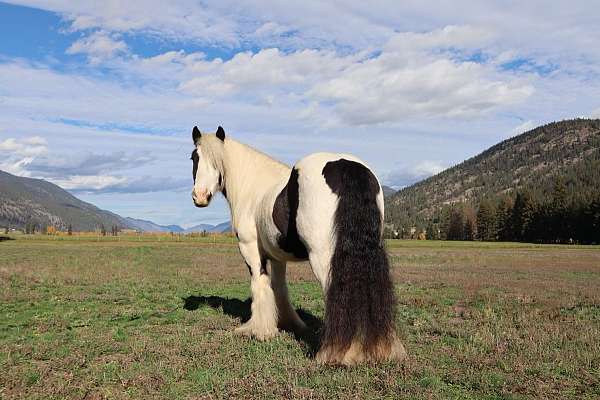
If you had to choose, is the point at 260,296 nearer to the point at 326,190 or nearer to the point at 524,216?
the point at 326,190

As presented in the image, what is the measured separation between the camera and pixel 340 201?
6582 mm

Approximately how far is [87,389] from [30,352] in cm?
254

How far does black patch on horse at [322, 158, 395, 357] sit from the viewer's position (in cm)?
634

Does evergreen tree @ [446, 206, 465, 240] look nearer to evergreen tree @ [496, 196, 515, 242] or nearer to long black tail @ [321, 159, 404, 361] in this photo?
evergreen tree @ [496, 196, 515, 242]

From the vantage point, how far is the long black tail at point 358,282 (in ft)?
20.8

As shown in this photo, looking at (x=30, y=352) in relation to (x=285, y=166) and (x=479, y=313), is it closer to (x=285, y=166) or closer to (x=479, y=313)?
(x=285, y=166)

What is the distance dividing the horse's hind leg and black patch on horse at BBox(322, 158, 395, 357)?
8.85 feet

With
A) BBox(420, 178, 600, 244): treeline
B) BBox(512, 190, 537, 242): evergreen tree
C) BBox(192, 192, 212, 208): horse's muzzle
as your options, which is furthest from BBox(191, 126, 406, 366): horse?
BBox(512, 190, 537, 242): evergreen tree

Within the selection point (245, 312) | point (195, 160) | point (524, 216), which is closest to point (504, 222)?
point (524, 216)

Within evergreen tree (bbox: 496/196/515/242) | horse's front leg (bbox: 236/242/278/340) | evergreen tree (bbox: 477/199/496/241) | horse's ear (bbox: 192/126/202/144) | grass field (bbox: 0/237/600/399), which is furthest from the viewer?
evergreen tree (bbox: 477/199/496/241)

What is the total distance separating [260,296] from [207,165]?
107 inches

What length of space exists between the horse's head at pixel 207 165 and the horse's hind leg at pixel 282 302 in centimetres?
188

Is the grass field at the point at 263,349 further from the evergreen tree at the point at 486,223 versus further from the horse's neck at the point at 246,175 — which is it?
the evergreen tree at the point at 486,223

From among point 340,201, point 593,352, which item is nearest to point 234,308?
point 340,201
